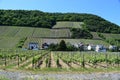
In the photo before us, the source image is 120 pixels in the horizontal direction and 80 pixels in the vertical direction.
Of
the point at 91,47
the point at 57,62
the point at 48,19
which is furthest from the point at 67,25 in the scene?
the point at 57,62

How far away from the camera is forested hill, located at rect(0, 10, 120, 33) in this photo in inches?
5162

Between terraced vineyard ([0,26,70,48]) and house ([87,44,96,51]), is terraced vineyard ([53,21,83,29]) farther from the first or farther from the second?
house ([87,44,96,51])

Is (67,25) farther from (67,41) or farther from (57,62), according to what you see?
(57,62)

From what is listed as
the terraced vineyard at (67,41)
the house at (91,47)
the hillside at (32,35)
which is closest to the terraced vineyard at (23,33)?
the hillside at (32,35)

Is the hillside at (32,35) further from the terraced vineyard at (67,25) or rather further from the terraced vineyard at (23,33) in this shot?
the terraced vineyard at (67,25)

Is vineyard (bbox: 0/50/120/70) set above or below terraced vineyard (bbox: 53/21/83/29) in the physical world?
below

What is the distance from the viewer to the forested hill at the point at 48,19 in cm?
13112

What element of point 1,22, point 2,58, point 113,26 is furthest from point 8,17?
point 2,58

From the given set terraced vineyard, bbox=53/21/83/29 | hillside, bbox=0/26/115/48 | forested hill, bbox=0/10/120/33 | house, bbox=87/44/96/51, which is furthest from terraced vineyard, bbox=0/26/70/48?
house, bbox=87/44/96/51

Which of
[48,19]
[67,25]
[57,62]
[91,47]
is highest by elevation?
[48,19]

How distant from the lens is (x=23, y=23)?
130 m

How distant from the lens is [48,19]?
465ft

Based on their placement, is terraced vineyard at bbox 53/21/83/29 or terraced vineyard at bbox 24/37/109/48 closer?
terraced vineyard at bbox 24/37/109/48

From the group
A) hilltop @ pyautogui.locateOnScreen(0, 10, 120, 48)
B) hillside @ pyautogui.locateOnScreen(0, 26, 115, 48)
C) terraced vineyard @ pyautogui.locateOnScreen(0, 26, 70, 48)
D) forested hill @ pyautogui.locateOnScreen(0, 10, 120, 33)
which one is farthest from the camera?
forested hill @ pyautogui.locateOnScreen(0, 10, 120, 33)
